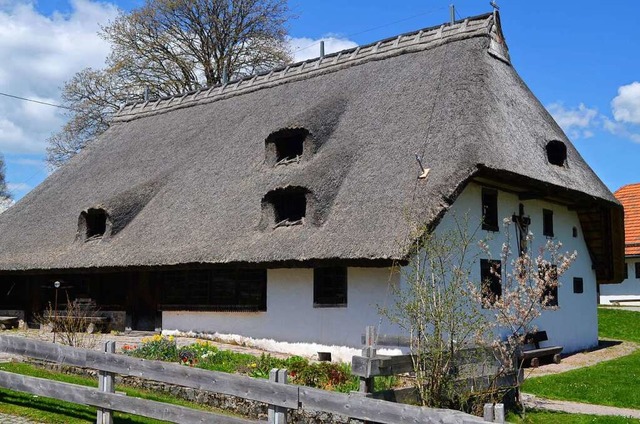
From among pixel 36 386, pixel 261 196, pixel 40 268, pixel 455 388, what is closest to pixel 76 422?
pixel 36 386

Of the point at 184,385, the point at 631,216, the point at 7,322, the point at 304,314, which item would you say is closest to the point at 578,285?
the point at 304,314

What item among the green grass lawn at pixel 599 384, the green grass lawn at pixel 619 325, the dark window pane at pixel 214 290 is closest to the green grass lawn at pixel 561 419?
the green grass lawn at pixel 599 384

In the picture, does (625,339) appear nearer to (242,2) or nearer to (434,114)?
(434,114)

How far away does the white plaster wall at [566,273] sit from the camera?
17.8 m

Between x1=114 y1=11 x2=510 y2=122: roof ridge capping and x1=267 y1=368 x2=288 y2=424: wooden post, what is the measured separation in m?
14.3

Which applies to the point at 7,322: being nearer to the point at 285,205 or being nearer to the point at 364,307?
the point at 285,205

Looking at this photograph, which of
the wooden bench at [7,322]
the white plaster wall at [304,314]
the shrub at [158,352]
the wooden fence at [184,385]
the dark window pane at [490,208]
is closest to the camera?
the wooden fence at [184,385]

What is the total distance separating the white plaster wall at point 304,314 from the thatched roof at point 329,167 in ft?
3.87

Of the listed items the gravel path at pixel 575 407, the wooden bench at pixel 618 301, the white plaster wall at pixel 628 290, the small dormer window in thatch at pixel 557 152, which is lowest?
the gravel path at pixel 575 407

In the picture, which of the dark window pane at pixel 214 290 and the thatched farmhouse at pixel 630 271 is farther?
the thatched farmhouse at pixel 630 271

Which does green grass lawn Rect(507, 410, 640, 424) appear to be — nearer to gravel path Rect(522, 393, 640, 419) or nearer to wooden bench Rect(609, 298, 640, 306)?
gravel path Rect(522, 393, 640, 419)

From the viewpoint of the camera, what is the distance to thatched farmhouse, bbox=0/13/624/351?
53.2 feet

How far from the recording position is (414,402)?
10352 millimetres

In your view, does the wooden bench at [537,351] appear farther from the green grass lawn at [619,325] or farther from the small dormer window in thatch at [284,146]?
the small dormer window in thatch at [284,146]
